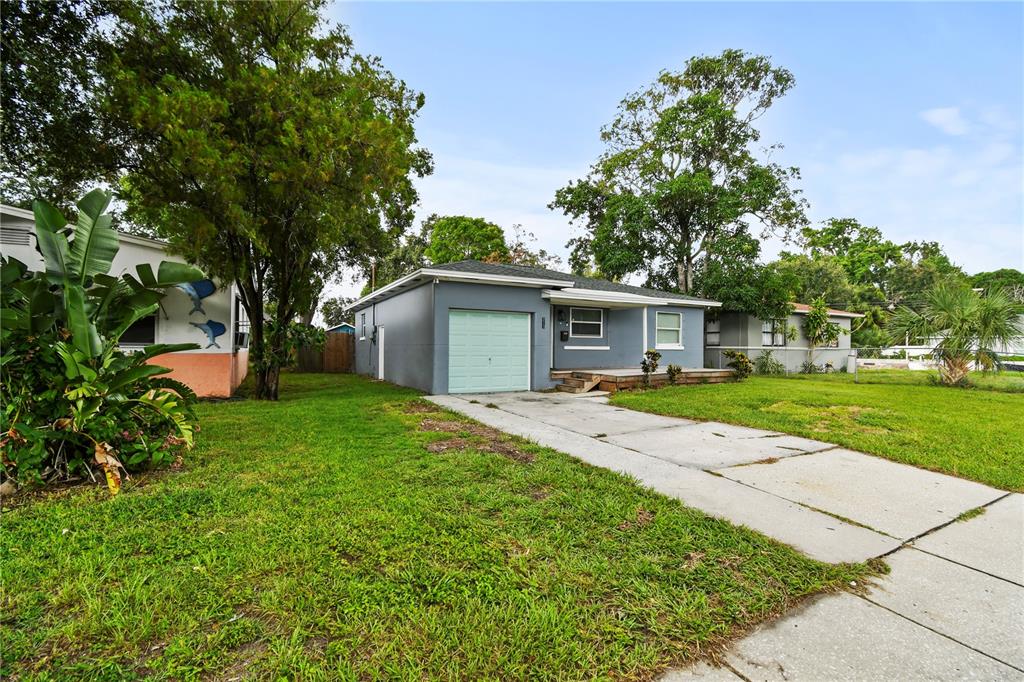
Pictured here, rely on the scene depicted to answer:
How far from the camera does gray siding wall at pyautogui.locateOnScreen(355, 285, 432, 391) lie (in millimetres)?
10794

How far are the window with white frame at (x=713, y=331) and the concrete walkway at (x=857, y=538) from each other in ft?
48.1

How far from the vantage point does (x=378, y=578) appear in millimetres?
2346

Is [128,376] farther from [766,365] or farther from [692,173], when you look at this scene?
[692,173]

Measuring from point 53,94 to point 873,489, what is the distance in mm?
12918

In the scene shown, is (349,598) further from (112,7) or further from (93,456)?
(112,7)

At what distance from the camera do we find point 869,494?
12.8 feet

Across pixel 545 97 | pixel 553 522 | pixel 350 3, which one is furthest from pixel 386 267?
pixel 553 522

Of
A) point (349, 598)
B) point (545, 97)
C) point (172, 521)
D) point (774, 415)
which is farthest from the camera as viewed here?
point (545, 97)

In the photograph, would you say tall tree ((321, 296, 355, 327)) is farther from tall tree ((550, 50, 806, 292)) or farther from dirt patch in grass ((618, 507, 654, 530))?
dirt patch in grass ((618, 507, 654, 530))

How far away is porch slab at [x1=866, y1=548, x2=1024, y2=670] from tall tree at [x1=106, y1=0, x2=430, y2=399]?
8949mm

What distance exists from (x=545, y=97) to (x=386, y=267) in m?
19.9

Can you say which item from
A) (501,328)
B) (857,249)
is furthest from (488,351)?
(857,249)

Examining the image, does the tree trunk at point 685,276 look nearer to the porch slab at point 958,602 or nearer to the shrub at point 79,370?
the porch slab at point 958,602

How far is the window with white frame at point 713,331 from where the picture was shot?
1994 centimetres
